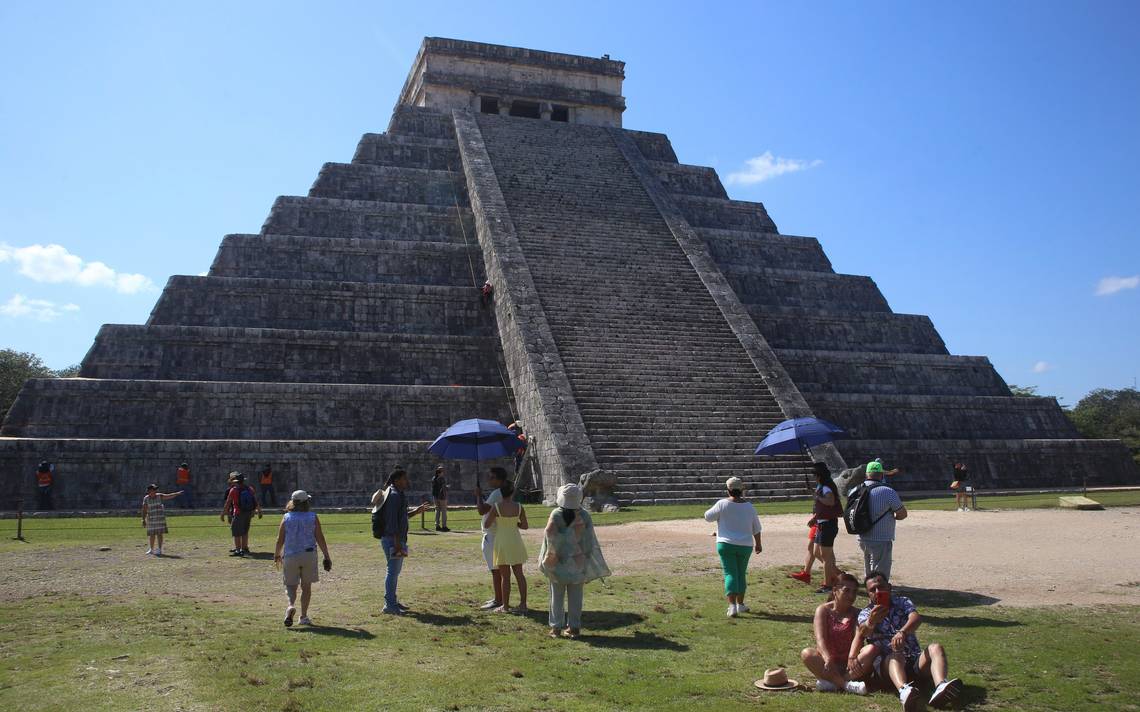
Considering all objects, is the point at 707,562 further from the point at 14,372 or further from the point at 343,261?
the point at 14,372

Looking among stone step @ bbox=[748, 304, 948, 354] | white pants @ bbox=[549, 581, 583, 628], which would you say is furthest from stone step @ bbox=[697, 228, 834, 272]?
white pants @ bbox=[549, 581, 583, 628]

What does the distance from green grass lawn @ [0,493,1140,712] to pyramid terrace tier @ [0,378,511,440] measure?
9642 mm

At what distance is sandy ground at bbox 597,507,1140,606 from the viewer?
31.4ft

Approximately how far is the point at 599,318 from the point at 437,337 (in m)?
4.16

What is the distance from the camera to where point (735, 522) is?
28.3 feet

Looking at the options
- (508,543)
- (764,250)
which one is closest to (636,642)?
(508,543)

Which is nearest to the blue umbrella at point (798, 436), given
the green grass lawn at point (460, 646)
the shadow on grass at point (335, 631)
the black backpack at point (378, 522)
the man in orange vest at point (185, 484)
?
the green grass lawn at point (460, 646)

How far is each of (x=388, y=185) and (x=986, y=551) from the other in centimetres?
2281

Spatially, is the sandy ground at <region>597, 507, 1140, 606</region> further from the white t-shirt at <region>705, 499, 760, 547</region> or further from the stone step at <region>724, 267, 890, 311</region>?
the stone step at <region>724, 267, 890, 311</region>

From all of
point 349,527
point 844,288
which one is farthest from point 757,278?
point 349,527

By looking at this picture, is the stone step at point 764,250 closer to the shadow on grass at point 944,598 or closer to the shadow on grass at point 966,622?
the shadow on grass at point 944,598

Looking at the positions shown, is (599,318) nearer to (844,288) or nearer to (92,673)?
(844,288)

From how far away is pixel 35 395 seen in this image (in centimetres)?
2003

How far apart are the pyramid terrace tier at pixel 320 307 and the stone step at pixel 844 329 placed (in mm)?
8590
